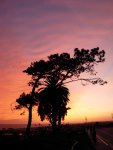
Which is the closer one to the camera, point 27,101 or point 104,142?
point 104,142

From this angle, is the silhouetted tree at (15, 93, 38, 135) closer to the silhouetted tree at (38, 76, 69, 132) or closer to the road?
the silhouetted tree at (38, 76, 69, 132)

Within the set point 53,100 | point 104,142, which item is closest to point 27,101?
point 53,100

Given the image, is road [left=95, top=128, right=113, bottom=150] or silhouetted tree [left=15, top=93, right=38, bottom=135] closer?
road [left=95, top=128, right=113, bottom=150]

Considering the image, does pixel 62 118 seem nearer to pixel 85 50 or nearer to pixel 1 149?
pixel 85 50

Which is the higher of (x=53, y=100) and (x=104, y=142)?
(x=53, y=100)

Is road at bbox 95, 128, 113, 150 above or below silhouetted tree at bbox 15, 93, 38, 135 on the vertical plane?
below

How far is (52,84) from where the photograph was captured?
151 ft

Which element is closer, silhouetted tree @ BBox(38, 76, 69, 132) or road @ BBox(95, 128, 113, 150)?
road @ BBox(95, 128, 113, 150)

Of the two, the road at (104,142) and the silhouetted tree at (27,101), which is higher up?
the silhouetted tree at (27,101)

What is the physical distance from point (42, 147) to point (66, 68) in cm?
2070

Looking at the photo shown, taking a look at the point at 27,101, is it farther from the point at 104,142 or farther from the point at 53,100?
the point at 104,142

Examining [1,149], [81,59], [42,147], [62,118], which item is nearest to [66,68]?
[81,59]

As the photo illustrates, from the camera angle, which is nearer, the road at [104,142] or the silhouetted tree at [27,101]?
the road at [104,142]

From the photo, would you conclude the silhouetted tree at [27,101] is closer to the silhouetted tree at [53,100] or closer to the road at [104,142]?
the silhouetted tree at [53,100]
